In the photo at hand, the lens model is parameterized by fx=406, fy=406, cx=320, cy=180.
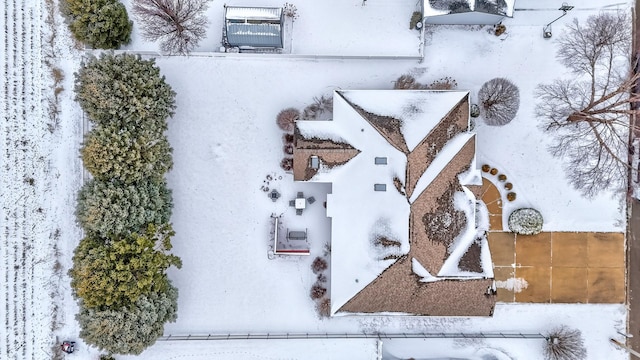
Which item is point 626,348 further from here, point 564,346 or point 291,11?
point 291,11

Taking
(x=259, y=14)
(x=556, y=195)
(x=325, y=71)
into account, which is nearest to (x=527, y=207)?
(x=556, y=195)

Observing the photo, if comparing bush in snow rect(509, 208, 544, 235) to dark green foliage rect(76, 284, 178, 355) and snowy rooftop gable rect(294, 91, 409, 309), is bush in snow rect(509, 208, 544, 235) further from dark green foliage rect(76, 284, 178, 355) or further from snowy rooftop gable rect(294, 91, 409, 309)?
dark green foliage rect(76, 284, 178, 355)

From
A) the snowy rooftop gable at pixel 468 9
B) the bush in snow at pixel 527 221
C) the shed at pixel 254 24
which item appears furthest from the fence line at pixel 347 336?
the snowy rooftop gable at pixel 468 9

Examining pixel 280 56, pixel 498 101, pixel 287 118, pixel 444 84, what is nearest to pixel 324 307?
pixel 287 118

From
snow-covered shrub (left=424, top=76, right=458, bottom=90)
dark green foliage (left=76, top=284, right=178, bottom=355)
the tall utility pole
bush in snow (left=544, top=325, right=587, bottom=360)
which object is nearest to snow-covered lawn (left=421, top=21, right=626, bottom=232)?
snow-covered shrub (left=424, top=76, right=458, bottom=90)

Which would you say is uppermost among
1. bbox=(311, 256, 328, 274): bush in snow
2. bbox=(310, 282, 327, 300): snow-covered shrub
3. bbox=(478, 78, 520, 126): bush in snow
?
bbox=(478, 78, 520, 126): bush in snow

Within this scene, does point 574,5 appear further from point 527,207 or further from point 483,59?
point 527,207
